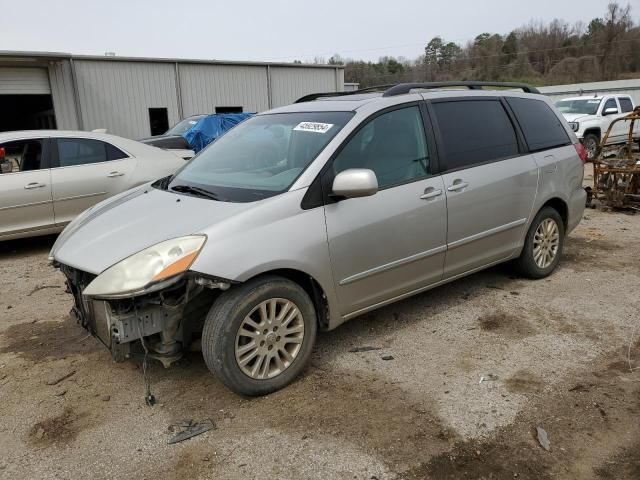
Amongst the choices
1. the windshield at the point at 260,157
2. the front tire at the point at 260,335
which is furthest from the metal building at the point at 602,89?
the front tire at the point at 260,335

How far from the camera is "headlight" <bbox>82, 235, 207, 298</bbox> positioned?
9.16 feet

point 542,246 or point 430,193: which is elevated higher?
point 430,193

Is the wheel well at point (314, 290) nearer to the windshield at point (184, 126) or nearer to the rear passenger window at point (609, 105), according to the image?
the windshield at point (184, 126)

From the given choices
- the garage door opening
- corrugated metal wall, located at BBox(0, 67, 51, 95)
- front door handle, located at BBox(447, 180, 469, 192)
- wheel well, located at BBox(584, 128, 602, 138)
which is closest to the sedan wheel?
front door handle, located at BBox(447, 180, 469, 192)

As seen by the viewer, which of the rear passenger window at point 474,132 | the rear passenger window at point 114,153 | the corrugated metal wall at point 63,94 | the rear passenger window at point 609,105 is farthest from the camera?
the corrugated metal wall at point 63,94

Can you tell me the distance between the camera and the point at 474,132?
14.2 feet

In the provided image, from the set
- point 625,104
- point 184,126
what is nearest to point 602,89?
point 625,104

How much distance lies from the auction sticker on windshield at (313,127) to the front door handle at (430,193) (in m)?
0.84

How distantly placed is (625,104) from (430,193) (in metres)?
15.7

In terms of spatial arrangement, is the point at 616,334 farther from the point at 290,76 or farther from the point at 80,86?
the point at 290,76

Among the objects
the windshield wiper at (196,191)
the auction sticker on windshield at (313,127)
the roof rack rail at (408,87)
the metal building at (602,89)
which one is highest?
the metal building at (602,89)

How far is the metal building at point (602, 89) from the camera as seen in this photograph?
26072mm

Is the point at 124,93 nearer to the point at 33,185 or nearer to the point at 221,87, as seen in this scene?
A: the point at 221,87

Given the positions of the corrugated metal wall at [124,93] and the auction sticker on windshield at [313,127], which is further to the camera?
the corrugated metal wall at [124,93]
